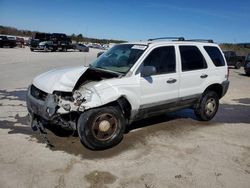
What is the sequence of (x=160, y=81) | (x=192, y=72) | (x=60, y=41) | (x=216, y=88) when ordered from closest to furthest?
(x=160, y=81)
(x=192, y=72)
(x=216, y=88)
(x=60, y=41)

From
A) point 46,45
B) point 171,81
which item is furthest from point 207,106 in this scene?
point 46,45

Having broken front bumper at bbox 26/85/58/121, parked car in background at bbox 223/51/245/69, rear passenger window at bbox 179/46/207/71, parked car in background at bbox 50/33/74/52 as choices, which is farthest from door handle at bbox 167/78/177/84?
parked car in background at bbox 50/33/74/52

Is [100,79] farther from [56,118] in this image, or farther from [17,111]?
[17,111]

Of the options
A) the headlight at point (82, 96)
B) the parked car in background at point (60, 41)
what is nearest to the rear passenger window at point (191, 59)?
the headlight at point (82, 96)

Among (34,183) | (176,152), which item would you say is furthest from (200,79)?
(34,183)

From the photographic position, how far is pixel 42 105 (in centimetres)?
510

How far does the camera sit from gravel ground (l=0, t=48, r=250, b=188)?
412cm

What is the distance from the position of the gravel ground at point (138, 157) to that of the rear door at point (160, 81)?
711mm

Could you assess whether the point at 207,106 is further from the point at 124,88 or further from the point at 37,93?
the point at 37,93

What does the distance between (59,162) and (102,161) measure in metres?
0.66

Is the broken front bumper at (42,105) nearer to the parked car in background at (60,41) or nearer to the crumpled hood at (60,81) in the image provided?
the crumpled hood at (60,81)

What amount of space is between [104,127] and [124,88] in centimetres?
77

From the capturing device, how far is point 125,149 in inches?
208

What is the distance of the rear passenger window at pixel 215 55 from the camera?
7.27m
